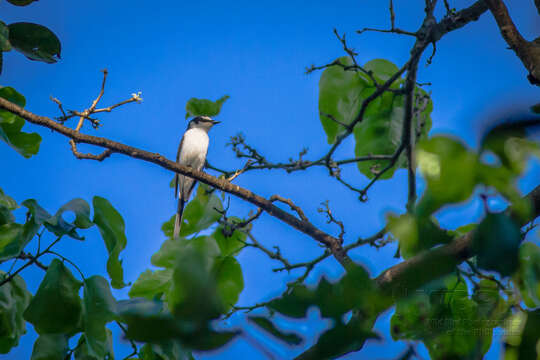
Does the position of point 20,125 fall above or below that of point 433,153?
above

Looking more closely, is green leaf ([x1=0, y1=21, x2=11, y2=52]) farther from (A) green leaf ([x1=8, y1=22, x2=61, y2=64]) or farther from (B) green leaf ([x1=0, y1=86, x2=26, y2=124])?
(B) green leaf ([x1=0, y1=86, x2=26, y2=124])

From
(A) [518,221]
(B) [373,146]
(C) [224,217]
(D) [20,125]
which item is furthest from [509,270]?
(D) [20,125]

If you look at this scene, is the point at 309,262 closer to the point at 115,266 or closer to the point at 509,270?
the point at 115,266

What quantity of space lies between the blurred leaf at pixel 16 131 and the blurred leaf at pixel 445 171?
1116 mm

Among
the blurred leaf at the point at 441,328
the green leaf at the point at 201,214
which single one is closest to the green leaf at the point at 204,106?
the green leaf at the point at 201,214


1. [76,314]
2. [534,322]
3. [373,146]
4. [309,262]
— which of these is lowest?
[534,322]

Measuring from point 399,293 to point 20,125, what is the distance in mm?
1163

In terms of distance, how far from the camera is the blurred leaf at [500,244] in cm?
17

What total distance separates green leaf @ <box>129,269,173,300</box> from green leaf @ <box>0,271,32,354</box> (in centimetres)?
23

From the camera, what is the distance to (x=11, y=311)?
2.90 feet

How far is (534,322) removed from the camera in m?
0.22

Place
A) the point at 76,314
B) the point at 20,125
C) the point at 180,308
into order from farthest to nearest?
the point at 20,125
the point at 76,314
the point at 180,308

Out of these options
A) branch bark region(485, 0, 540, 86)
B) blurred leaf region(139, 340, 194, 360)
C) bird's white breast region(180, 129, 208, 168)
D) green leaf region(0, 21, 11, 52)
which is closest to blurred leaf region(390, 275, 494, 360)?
blurred leaf region(139, 340, 194, 360)

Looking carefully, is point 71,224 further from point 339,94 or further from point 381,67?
point 381,67
